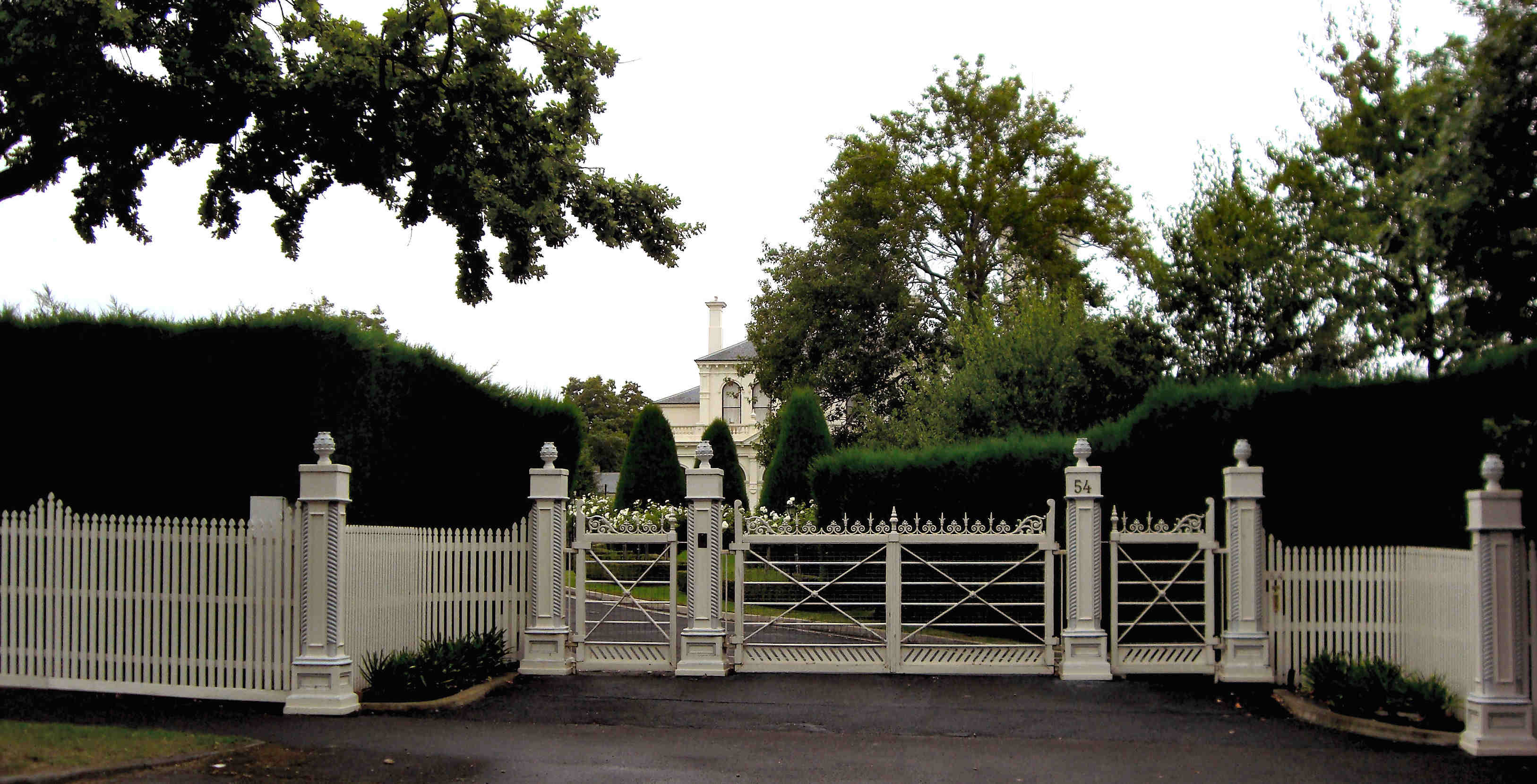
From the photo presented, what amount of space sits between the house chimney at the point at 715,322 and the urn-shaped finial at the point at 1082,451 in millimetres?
52855

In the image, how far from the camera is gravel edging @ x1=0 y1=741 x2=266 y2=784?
7.72m

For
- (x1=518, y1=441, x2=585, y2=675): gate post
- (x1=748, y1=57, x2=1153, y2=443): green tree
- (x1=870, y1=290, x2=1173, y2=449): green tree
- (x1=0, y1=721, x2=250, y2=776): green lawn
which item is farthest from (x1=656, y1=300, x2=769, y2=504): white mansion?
(x1=0, y1=721, x2=250, y2=776): green lawn

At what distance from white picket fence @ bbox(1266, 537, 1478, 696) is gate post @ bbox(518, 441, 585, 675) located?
7229 millimetres

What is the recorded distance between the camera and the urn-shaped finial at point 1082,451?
1338 centimetres

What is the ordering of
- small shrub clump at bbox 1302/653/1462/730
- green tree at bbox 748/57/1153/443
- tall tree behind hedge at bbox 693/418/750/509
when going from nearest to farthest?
small shrub clump at bbox 1302/653/1462/730
tall tree behind hedge at bbox 693/418/750/509
green tree at bbox 748/57/1153/443

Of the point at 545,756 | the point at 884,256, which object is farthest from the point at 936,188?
the point at 545,756

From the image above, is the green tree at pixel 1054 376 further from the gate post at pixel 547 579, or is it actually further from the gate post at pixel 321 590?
the gate post at pixel 321 590

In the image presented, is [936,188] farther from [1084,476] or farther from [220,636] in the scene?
[220,636]

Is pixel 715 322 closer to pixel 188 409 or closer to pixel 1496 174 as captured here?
pixel 188 409

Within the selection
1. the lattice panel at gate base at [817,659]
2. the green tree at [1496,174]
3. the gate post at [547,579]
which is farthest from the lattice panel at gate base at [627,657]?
the green tree at [1496,174]

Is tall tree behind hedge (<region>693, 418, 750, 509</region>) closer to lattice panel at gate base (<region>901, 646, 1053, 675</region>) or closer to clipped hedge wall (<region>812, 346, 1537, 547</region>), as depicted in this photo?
clipped hedge wall (<region>812, 346, 1537, 547</region>)

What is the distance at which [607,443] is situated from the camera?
225 feet

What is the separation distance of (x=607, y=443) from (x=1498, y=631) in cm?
6068

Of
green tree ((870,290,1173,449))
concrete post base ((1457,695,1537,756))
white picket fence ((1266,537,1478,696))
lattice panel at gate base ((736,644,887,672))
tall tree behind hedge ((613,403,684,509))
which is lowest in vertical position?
lattice panel at gate base ((736,644,887,672))
